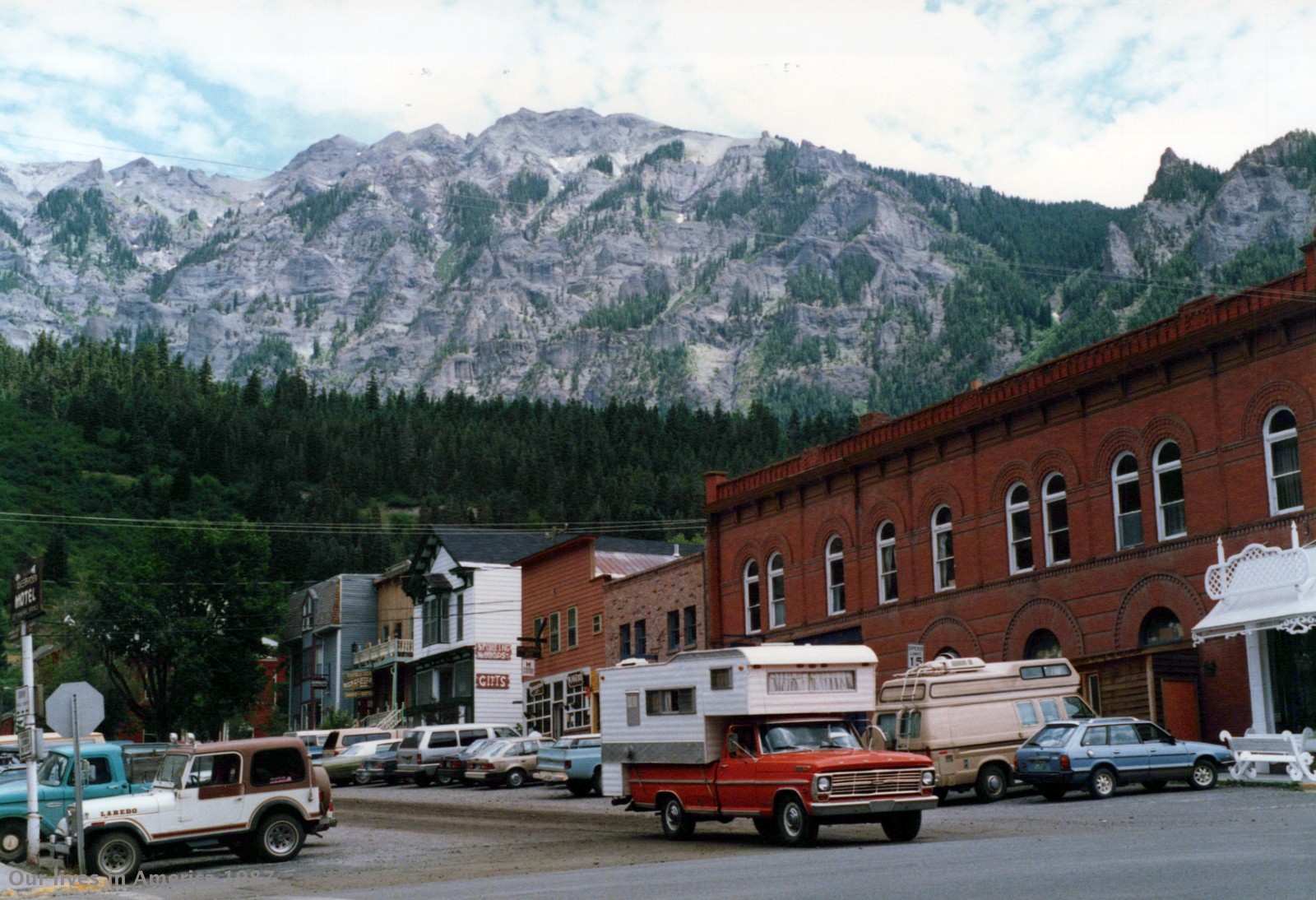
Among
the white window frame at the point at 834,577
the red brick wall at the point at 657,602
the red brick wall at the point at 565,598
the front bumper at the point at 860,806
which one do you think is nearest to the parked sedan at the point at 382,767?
the red brick wall at the point at 657,602

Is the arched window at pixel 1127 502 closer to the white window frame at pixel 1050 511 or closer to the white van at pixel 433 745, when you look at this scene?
the white window frame at pixel 1050 511

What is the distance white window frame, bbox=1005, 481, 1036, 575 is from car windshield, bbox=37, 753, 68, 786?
77.3 feet

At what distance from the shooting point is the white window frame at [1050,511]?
36.8 metres

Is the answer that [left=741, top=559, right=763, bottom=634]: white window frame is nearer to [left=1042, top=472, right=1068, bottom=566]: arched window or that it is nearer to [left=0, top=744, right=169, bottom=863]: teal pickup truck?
[left=1042, top=472, right=1068, bottom=566]: arched window

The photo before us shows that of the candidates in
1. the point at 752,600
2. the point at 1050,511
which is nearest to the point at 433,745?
the point at 752,600

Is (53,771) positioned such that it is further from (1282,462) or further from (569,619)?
(569,619)

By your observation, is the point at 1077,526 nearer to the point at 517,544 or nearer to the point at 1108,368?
the point at 1108,368

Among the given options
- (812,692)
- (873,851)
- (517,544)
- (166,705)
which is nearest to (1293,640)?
(812,692)

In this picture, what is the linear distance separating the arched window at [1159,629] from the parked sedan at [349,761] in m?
26.1

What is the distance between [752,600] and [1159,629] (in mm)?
17784

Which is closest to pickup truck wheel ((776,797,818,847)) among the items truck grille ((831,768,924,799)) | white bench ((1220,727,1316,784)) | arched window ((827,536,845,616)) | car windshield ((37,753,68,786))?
truck grille ((831,768,924,799))

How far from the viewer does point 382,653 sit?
77.8m

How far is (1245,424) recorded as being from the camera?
31672 mm

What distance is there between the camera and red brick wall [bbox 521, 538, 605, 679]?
59588 millimetres
